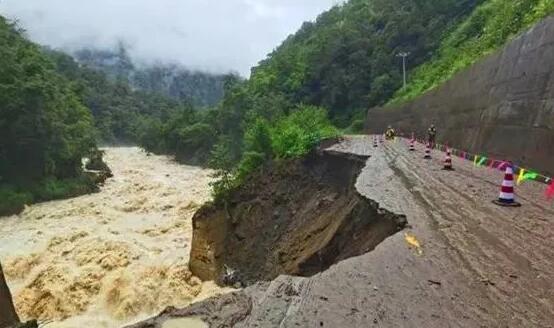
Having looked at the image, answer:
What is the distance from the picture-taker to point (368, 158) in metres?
18.1

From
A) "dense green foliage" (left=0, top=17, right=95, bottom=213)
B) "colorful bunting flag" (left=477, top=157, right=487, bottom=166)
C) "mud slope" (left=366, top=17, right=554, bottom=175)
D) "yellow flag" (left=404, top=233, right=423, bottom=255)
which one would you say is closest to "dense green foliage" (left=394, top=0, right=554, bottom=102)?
"mud slope" (left=366, top=17, right=554, bottom=175)

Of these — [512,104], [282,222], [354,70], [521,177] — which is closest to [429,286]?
[521,177]

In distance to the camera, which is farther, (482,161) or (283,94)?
(283,94)

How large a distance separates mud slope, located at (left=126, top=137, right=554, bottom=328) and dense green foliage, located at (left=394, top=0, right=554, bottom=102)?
37.6 ft

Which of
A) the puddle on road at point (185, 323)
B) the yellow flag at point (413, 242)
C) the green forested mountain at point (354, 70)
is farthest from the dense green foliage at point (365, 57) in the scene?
the puddle on road at point (185, 323)

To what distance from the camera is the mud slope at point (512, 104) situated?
38.4 ft

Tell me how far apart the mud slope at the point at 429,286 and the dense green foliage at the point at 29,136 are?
33180mm

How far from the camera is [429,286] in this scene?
4613 mm

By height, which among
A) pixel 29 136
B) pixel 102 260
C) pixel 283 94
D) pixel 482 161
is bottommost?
pixel 102 260

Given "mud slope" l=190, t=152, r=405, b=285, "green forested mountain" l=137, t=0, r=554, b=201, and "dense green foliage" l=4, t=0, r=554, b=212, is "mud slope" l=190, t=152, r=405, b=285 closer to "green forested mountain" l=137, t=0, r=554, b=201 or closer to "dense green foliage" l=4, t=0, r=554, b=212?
"dense green foliage" l=4, t=0, r=554, b=212

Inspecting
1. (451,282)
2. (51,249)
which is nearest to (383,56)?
(51,249)

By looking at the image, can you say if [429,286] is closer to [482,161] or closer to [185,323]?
[185,323]

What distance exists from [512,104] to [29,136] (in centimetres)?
Answer: 3567

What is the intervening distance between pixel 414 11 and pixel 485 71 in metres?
42.2
